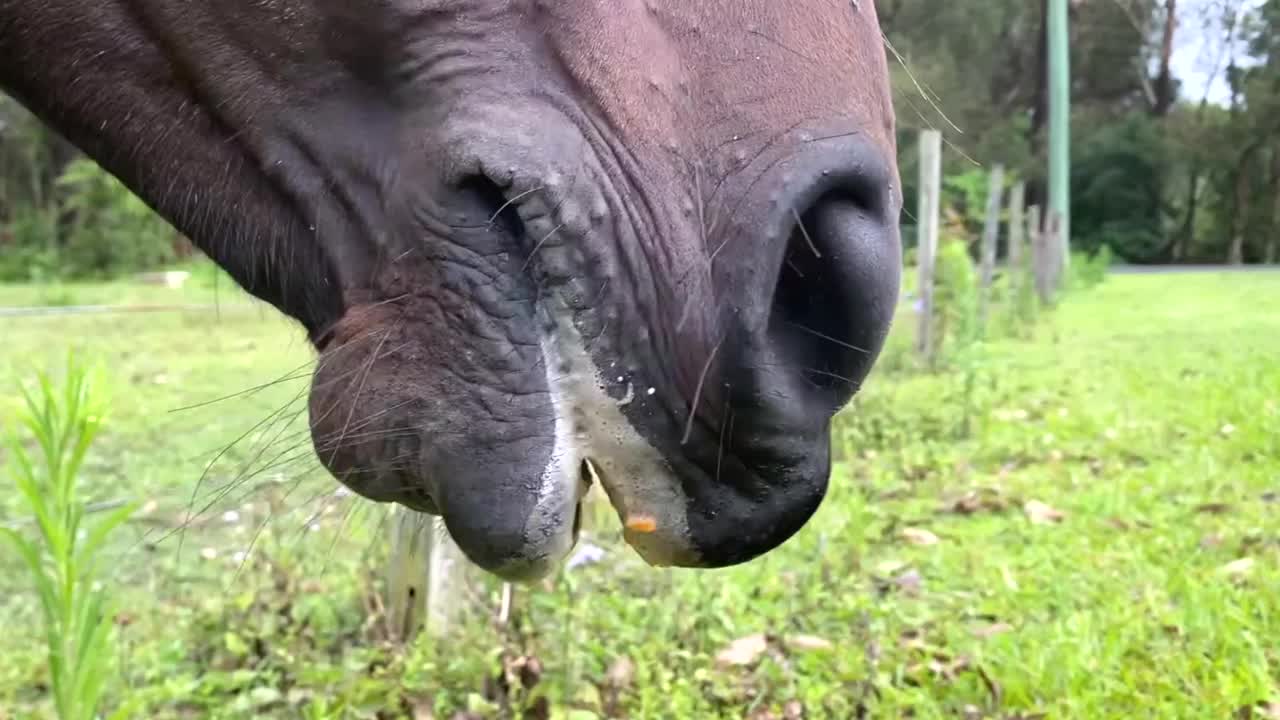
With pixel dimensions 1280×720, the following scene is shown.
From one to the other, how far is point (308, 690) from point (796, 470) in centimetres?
144

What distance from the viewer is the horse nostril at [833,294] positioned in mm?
998

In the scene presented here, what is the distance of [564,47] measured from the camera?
103cm

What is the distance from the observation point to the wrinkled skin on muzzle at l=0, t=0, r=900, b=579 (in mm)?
A: 1000

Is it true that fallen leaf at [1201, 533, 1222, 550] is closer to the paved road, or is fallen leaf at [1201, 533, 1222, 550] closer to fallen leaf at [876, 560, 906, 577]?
fallen leaf at [876, 560, 906, 577]

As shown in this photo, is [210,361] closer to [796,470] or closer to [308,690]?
[308,690]

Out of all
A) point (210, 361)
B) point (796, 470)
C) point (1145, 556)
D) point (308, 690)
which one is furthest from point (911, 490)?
point (210, 361)

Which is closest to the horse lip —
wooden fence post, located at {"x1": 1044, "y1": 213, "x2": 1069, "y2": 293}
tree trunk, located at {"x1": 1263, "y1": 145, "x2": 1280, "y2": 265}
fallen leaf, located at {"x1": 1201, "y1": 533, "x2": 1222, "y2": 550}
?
fallen leaf, located at {"x1": 1201, "y1": 533, "x2": 1222, "y2": 550}

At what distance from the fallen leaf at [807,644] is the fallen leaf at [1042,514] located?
1.34 meters

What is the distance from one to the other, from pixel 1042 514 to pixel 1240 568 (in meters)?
0.72

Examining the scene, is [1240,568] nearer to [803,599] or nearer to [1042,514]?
[1042,514]

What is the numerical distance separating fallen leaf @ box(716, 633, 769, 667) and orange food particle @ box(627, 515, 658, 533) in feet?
4.32

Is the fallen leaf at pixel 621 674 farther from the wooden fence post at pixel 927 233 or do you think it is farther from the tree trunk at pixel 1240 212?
the tree trunk at pixel 1240 212

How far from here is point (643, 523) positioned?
111cm

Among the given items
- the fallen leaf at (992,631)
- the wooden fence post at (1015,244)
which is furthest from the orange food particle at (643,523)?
the wooden fence post at (1015,244)
